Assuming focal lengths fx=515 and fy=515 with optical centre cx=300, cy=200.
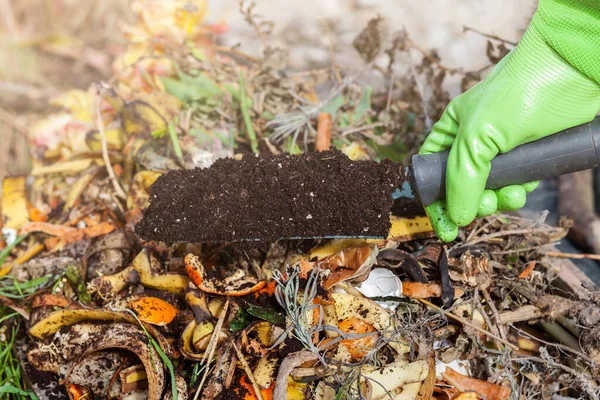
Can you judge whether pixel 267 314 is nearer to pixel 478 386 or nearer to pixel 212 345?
pixel 212 345

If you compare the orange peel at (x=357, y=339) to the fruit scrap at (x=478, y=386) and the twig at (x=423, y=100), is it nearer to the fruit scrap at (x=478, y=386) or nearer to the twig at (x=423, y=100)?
the fruit scrap at (x=478, y=386)

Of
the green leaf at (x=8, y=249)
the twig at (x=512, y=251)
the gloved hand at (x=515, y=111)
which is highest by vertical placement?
the gloved hand at (x=515, y=111)

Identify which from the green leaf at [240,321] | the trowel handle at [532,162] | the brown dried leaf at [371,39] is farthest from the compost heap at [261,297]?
the brown dried leaf at [371,39]

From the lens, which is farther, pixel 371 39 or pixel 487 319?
pixel 371 39

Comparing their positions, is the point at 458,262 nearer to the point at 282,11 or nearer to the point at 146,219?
the point at 146,219

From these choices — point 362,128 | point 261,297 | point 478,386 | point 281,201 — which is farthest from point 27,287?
point 478,386

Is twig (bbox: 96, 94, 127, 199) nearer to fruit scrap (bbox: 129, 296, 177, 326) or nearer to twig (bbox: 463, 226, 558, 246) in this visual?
fruit scrap (bbox: 129, 296, 177, 326)
